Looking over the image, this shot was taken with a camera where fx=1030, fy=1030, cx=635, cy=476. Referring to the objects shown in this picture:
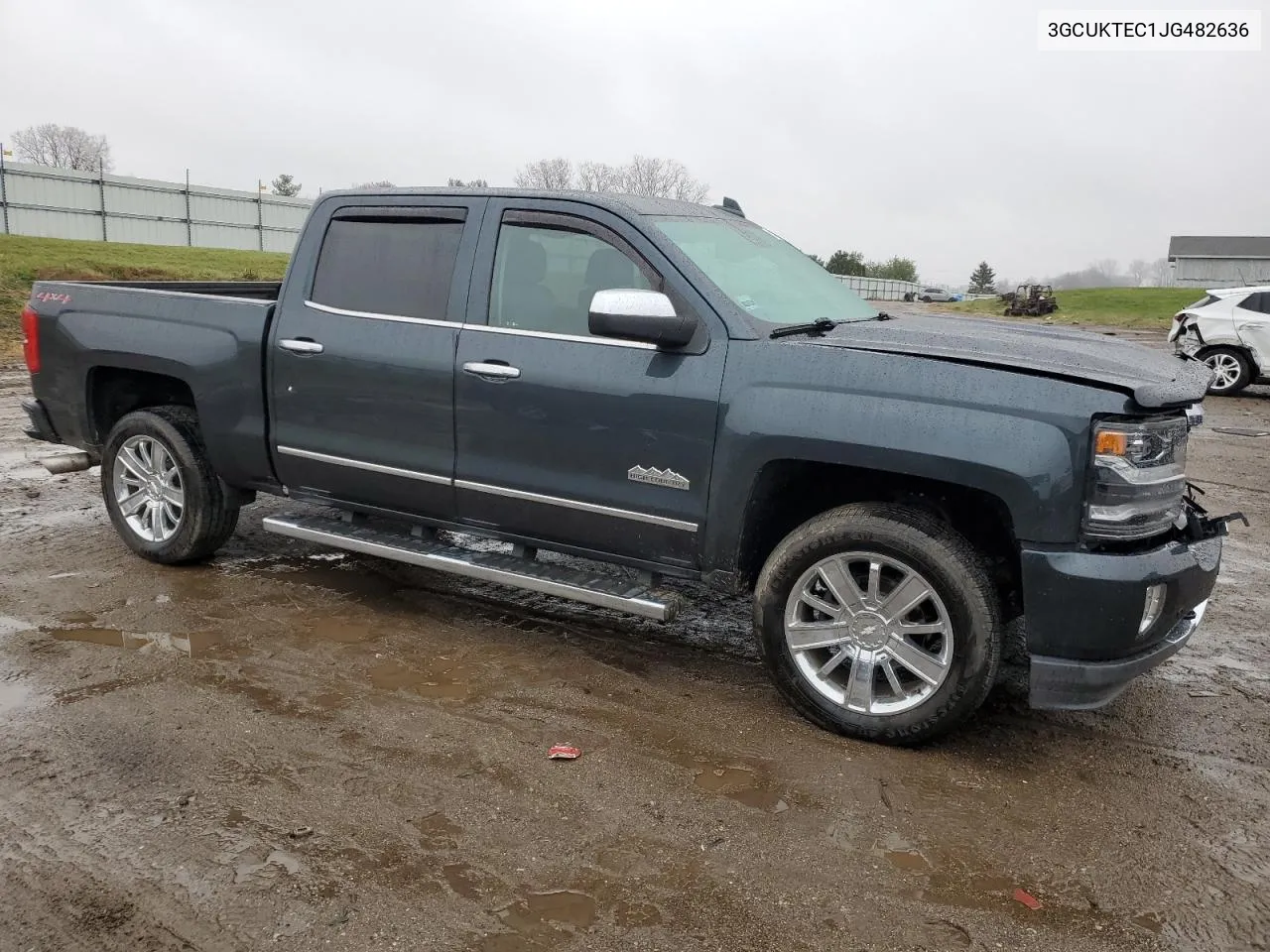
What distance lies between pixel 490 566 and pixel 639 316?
132cm

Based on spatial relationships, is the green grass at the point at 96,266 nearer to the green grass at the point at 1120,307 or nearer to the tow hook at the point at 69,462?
the tow hook at the point at 69,462

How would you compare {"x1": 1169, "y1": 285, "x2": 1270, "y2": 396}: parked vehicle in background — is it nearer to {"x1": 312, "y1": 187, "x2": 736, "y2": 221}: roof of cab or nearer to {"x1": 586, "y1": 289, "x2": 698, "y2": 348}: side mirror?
{"x1": 312, "y1": 187, "x2": 736, "y2": 221}: roof of cab

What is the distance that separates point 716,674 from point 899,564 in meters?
1.12

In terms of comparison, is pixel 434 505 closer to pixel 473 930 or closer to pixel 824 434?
pixel 824 434

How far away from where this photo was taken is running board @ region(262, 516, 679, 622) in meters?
4.12

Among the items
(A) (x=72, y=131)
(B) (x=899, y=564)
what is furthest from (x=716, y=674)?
(A) (x=72, y=131)

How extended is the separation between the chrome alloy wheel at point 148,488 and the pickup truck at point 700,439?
34 mm

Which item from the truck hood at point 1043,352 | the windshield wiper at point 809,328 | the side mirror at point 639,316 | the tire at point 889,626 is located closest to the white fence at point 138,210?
the side mirror at point 639,316

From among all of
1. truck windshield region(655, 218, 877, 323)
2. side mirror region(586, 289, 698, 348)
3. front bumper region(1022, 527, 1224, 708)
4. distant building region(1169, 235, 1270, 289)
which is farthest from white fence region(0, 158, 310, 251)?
distant building region(1169, 235, 1270, 289)

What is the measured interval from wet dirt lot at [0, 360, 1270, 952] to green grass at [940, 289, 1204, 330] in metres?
30.2

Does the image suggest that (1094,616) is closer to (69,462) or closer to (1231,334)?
(69,462)

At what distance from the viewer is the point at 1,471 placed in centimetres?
770

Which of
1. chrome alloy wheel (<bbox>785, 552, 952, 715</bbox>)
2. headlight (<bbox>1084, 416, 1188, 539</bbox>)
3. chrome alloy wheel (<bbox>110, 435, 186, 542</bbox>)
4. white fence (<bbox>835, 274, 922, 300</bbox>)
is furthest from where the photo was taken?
white fence (<bbox>835, 274, 922, 300</bbox>)

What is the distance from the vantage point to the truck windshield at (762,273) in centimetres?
428
